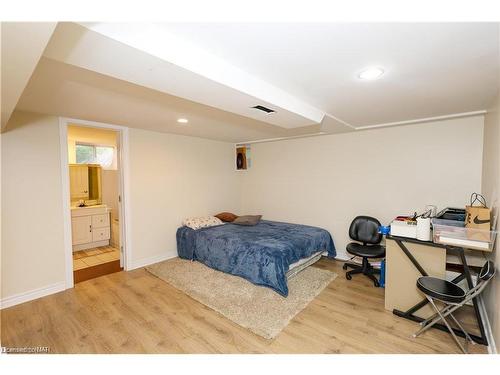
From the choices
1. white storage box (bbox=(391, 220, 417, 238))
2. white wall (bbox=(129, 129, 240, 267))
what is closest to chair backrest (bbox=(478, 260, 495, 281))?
white storage box (bbox=(391, 220, 417, 238))

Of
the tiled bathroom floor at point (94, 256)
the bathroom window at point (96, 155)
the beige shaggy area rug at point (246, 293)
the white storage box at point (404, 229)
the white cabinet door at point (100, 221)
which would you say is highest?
the bathroom window at point (96, 155)

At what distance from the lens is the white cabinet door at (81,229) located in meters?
4.36

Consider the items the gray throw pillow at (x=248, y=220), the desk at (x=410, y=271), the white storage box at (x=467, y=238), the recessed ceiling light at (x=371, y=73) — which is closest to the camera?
the recessed ceiling light at (x=371, y=73)

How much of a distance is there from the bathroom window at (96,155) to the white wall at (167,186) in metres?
1.88

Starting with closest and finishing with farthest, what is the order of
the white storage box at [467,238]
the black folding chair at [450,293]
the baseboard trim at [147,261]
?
the black folding chair at [450,293]
the white storage box at [467,238]
the baseboard trim at [147,261]

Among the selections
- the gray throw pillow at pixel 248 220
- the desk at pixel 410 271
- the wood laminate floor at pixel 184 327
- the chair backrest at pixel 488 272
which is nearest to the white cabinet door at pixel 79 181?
the wood laminate floor at pixel 184 327

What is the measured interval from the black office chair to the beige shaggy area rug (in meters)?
0.45

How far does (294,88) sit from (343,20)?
3.19ft

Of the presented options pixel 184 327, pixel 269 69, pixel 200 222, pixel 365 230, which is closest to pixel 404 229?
pixel 365 230

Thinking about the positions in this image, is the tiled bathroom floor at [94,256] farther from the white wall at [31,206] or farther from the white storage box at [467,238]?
the white storage box at [467,238]

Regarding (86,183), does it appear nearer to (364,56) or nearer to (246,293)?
(246,293)

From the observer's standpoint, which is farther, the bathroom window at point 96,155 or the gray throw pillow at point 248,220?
the bathroom window at point 96,155

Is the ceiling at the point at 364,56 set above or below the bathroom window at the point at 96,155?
above
